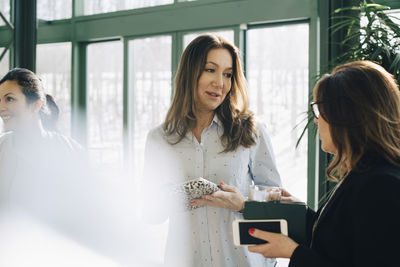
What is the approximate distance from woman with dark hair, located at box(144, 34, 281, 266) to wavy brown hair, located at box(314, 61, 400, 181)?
63cm

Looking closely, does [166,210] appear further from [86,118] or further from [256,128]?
[86,118]

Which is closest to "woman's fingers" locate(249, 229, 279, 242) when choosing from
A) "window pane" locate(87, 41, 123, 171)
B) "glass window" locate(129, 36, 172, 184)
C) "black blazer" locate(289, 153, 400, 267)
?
"black blazer" locate(289, 153, 400, 267)

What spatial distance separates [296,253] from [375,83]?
484 millimetres

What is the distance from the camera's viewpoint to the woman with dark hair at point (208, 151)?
5.39ft

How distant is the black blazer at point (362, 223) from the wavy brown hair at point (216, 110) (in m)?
0.66

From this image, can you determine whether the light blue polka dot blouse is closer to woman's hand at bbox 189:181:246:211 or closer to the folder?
woman's hand at bbox 189:181:246:211

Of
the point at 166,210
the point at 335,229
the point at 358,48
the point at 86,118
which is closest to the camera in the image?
the point at 335,229

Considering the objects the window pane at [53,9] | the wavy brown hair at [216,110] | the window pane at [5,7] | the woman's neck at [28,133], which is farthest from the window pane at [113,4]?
the wavy brown hair at [216,110]

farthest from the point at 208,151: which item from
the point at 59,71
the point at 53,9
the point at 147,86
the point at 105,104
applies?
the point at 53,9

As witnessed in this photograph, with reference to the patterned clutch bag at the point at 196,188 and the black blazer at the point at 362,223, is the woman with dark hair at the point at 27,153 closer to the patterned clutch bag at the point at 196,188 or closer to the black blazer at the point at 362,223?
the patterned clutch bag at the point at 196,188

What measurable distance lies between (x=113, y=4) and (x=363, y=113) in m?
3.66

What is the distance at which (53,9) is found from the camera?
4.59m

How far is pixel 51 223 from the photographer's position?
239 centimetres

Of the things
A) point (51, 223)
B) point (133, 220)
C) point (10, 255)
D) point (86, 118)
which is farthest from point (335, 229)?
point (86, 118)
